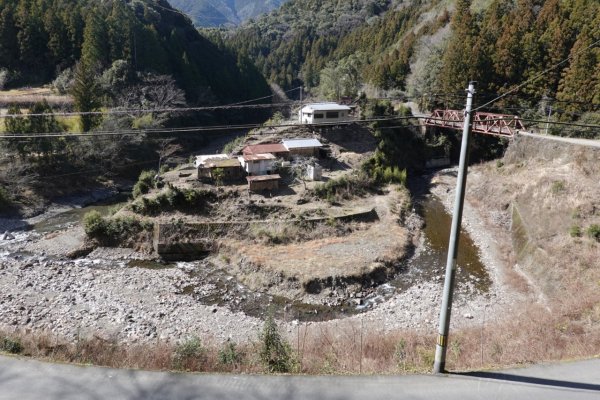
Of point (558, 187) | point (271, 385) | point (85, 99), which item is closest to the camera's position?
point (271, 385)

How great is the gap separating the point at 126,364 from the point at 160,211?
13836mm

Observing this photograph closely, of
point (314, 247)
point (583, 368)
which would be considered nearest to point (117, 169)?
point (314, 247)

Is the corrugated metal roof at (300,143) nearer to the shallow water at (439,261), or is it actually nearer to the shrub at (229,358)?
the shallow water at (439,261)

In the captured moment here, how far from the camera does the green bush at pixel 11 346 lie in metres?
7.28

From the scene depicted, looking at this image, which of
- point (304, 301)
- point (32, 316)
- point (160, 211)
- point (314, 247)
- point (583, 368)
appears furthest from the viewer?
point (160, 211)

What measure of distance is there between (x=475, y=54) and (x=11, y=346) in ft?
119

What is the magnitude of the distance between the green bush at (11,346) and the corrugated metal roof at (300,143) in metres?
19.7

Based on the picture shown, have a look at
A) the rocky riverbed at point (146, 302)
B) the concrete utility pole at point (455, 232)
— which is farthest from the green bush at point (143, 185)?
the concrete utility pole at point (455, 232)

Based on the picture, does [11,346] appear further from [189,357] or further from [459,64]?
[459,64]

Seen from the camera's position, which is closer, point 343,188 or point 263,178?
point 263,178

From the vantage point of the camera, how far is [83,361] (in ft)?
23.5

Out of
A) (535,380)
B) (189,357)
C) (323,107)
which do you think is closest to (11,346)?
(189,357)

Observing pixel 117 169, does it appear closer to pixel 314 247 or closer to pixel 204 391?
pixel 314 247

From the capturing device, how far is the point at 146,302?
48.1 feet
